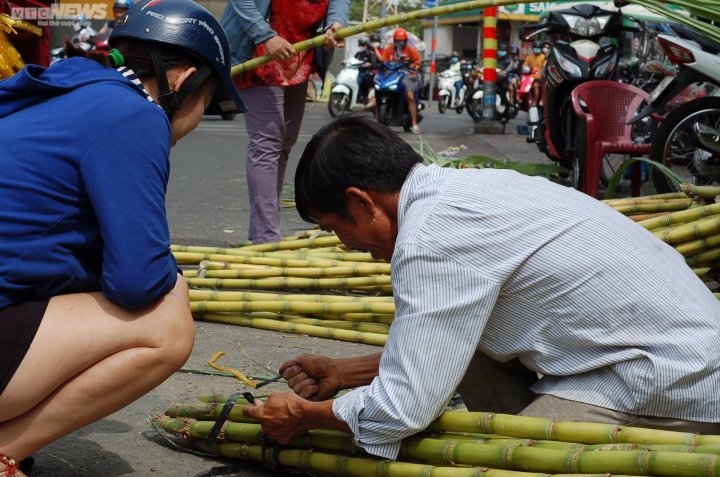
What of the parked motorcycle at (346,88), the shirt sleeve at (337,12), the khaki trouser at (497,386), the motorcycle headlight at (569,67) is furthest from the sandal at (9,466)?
the parked motorcycle at (346,88)

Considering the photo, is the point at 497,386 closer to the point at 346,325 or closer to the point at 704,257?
the point at 346,325

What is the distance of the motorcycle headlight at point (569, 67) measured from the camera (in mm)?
7379

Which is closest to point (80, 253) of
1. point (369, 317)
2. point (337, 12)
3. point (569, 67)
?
point (369, 317)

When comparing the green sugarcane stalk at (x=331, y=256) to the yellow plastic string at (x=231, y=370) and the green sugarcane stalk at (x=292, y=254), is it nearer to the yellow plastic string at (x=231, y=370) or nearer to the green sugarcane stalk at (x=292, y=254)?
the green sugarcane stalk at (x=292, y=254)

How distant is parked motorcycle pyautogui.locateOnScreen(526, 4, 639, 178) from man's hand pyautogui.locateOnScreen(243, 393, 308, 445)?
17.1ft

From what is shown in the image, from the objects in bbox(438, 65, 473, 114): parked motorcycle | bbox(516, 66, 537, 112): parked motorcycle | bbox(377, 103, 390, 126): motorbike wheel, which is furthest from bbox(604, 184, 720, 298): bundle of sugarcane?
bbox(438, 65, 473, 114): parked motorcycle

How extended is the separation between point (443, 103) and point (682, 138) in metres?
18.6

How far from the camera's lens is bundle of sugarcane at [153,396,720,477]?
1844 millimetres

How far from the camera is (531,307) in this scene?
6.89ft

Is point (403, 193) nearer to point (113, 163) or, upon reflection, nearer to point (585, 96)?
point (113, 163)

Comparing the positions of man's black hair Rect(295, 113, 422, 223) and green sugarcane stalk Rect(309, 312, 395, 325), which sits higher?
man's black hair Rect(295, 113, 422, 223)

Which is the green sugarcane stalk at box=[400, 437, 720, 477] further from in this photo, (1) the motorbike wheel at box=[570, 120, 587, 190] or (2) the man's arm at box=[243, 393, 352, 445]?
(1) the motorbike wheel at box=[570, 120, 587, 190]

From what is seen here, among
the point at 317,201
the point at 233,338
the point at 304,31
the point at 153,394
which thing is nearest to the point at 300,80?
the point at 304,31

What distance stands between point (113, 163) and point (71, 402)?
1.78 feet
